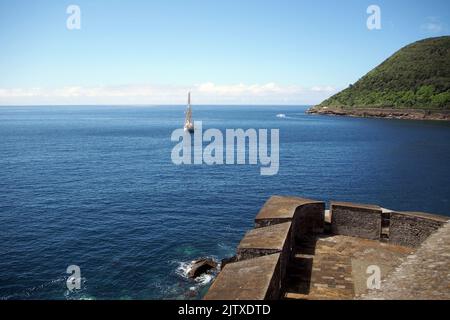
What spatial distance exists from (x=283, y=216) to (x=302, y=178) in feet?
111

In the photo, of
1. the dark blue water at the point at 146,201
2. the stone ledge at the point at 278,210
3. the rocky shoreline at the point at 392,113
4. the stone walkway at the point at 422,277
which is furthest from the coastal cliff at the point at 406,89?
the stone walkway at the point at 422,277

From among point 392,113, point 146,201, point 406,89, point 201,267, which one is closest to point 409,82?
point 406,89

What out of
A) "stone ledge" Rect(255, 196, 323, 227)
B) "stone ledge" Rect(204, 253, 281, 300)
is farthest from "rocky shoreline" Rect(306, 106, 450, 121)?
"stone ledge" Rect(204, 253, 281, 300)

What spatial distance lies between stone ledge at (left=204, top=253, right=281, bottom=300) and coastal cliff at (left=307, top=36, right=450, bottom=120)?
130m

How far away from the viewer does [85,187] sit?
4147 cm

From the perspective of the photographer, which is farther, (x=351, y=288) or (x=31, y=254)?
(x=31, y=254)

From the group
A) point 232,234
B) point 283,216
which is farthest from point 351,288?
point 232,234

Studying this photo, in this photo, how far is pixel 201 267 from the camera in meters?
22.2

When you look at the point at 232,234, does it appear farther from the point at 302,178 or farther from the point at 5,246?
the point at 302,178

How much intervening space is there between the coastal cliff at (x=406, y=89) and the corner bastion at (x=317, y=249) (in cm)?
12265

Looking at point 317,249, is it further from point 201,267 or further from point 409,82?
point 409,82

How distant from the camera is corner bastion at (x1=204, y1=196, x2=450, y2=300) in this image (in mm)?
10070

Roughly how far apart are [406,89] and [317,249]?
477 ft

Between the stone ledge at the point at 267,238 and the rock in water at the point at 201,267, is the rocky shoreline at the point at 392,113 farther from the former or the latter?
the stone ledge at the point at 267,238
